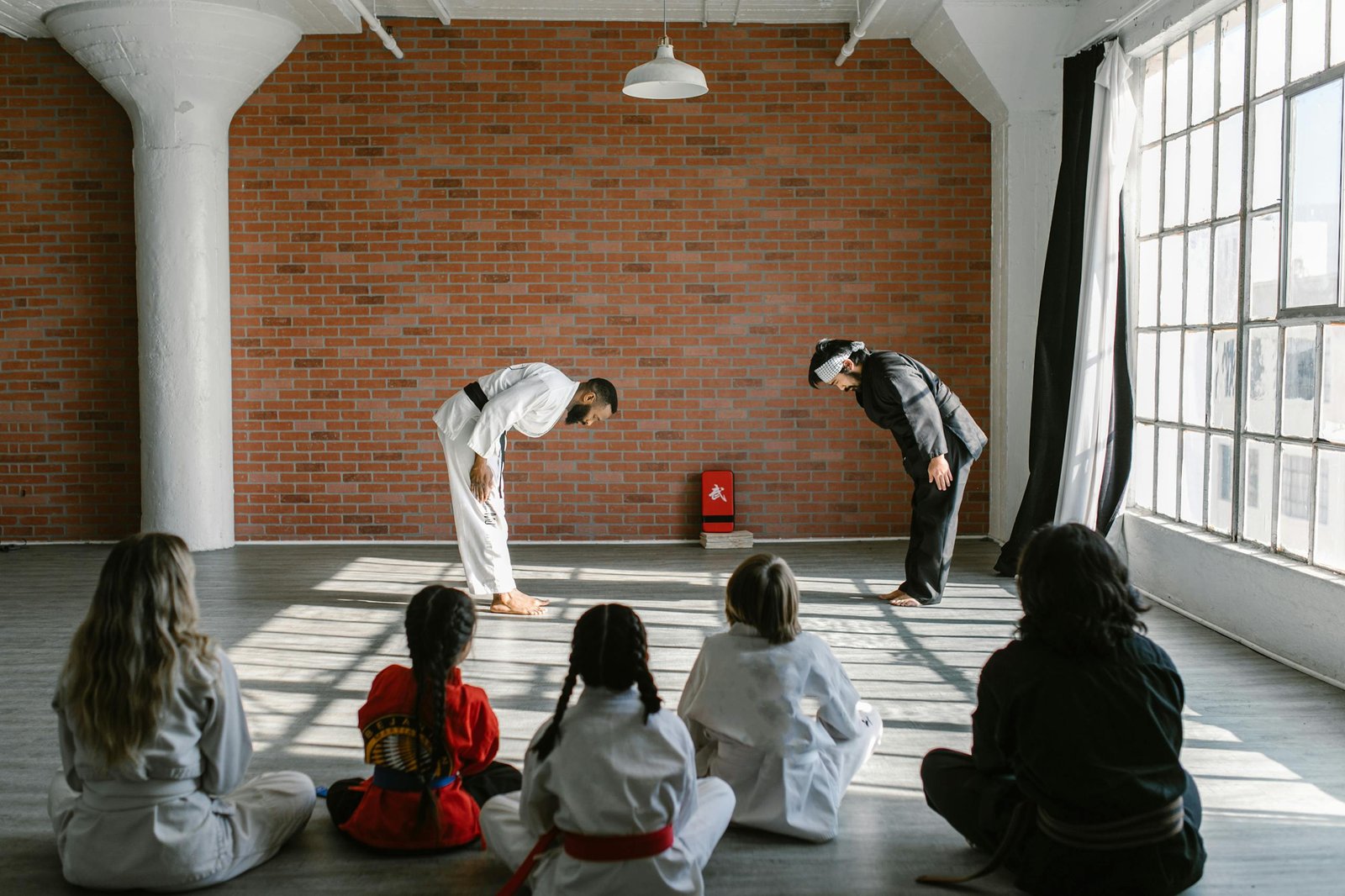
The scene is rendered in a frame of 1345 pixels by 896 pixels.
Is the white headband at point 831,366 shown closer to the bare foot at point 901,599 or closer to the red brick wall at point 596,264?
the bare foot at point 901,599

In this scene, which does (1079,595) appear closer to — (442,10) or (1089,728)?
(1089,728)

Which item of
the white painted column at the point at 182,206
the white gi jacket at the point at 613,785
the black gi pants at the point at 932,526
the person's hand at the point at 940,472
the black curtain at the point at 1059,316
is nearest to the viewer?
the white gi jacket at the point at 613,785

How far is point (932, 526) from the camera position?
Result: 6129 mm

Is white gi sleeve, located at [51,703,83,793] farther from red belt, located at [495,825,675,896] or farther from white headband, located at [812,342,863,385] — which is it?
white headband, located at [812,342,863,385]

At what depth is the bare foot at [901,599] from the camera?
20.1ft

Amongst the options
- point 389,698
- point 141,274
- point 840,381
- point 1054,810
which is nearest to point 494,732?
point 389,698

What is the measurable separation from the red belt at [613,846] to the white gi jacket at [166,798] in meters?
0.78

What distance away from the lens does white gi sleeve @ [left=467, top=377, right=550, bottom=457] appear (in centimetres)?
569

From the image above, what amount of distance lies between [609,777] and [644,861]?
0.71ft

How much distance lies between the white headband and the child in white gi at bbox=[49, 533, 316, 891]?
3.93 m

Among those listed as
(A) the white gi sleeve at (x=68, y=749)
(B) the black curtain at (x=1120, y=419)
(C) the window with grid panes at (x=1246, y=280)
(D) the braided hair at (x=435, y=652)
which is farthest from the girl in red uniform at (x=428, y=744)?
(B) the black curtain at (x=1120, y=419)

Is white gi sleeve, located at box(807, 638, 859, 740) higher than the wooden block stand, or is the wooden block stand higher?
white gi sleeve, located at box(807, 638, 859, 740)

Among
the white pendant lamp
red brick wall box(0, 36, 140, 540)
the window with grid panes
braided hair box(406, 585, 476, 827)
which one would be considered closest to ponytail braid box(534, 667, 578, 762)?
braided hair box(406, 585, 476, 827)

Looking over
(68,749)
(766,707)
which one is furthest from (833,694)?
(68,749)
